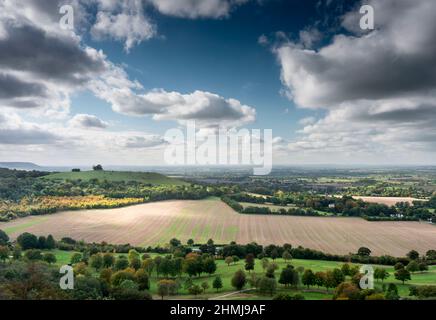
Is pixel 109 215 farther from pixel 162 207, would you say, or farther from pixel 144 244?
pixel 144 244

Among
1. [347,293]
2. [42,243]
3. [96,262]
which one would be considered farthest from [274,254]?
[42,243]

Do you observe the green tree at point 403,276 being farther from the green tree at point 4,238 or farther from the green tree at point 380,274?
the green tree at point 4,238

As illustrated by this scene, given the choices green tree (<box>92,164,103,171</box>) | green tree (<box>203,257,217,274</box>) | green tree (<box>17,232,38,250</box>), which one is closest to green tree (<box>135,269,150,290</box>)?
green tree (<box>203,257,217,274</box>)

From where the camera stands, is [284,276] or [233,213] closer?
[284,276]

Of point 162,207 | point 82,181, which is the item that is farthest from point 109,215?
point 82,181

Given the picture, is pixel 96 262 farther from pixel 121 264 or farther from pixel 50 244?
pixel 50 244

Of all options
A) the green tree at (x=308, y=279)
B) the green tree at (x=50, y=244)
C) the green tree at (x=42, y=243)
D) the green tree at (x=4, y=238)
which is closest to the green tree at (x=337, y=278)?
the green tree at (x=308, y=279)
